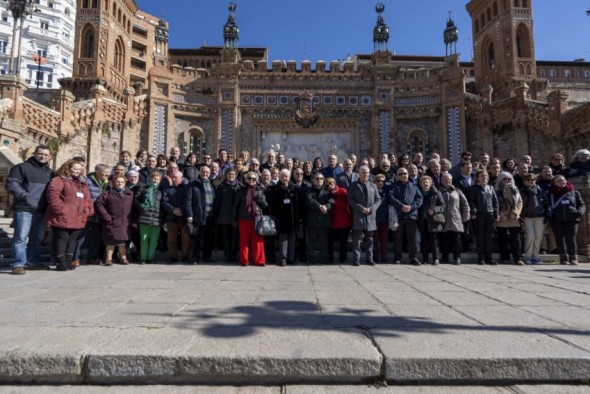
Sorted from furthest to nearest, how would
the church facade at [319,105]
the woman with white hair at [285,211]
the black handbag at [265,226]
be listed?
the church facade at [319,105]
the woman with white hair at [285,211]
the black handbag at [265,226]

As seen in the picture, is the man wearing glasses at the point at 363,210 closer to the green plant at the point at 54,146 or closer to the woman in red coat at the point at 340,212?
the woman in red coat at the point at 340,212

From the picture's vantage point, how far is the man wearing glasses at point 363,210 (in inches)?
290

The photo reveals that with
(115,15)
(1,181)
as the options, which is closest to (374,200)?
(1,181)

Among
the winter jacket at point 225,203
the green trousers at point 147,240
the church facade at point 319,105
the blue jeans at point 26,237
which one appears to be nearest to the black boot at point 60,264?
the blue jeans at point 26,237

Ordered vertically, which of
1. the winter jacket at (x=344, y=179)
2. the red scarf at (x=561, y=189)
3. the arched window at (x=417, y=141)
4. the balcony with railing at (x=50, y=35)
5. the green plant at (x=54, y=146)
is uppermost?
the balcony with railing at (x=50, y=35)

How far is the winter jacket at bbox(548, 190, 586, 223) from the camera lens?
24.6 feet

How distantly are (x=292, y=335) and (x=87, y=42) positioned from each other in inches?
1303

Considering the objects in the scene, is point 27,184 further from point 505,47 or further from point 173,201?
point 505,47

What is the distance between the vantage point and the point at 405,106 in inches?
947

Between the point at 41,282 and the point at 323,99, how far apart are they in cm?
2172

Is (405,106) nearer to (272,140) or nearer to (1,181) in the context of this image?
(272,140)

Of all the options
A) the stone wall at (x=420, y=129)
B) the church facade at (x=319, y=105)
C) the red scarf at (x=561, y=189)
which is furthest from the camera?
the stone wall at (x=420, y=129)

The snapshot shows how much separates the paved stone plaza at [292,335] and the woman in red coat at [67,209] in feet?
5.64

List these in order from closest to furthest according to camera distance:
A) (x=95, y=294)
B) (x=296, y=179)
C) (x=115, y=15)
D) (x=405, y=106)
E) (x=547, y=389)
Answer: (x=547, y=389), (x=95, y=294), (x=296, y=179), (x=405, y=106), (x=115, y=15)
